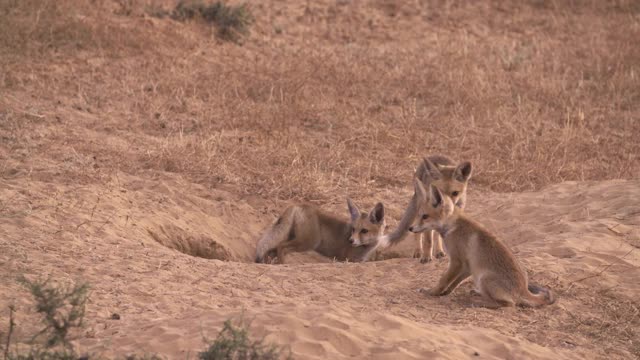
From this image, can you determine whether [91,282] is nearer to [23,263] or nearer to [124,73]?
[23,263]

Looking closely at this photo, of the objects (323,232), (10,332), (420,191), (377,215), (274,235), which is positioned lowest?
(323,232)

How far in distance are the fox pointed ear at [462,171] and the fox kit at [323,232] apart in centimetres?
125

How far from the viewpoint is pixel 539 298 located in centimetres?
709

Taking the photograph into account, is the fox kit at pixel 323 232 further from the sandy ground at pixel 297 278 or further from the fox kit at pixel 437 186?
the fox kit at pixel 437 186

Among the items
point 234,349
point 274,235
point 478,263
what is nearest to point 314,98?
point 274,235

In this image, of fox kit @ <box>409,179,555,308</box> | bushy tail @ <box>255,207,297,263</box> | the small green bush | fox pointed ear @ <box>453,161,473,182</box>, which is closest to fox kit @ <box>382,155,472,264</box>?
fox pointed ear @ <box>453,161,473,182</box>

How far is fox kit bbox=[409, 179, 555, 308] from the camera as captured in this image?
7043 mm

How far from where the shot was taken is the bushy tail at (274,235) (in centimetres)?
927

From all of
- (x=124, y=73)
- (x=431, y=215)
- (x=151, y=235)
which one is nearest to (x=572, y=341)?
(x=431, y=215)

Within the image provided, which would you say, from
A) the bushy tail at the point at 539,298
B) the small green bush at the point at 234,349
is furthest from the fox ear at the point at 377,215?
the small green bush at the point at 234,349

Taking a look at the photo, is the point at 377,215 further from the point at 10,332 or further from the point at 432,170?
the point at 10,332

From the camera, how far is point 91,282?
688cm

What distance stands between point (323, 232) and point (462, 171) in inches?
73.4

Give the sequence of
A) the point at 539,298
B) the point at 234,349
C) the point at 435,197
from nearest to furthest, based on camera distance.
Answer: the point at 234,349
the point at 539,298
the point at 435,197
